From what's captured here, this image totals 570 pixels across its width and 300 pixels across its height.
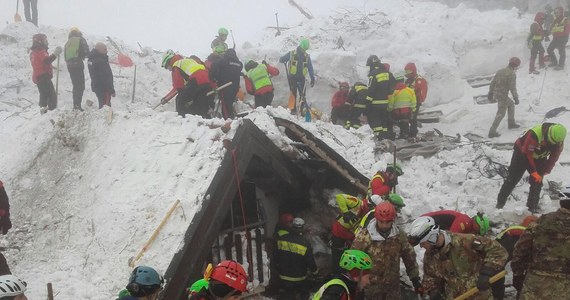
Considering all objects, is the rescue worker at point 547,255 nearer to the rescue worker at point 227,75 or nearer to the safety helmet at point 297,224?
the safety helmet at point 297,224

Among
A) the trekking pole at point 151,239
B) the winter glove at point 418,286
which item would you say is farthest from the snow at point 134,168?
the winter glove at point 418,286

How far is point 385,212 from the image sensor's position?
532 centimetres

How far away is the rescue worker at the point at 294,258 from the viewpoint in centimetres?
677

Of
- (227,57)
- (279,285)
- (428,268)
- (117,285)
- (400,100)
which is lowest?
(279,285)

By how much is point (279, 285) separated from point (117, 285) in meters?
2.45

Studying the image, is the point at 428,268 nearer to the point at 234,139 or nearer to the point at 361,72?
the point at 234,139

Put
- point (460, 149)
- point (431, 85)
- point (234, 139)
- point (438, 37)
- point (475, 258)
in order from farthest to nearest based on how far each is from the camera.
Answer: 1. point (438, 37)
2. point (431, 85)
3. point (460, 149)
4. point (234, 139)
5. point (475, 258)

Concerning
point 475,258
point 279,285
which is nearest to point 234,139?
point 279,285

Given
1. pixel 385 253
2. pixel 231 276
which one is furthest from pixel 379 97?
pixel 231 276

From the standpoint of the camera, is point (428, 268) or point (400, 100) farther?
point (400, 100)

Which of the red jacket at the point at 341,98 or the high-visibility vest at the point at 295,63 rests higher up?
the high-visibility vest at the point at 295,63

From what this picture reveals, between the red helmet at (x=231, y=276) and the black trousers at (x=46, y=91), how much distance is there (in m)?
9.58

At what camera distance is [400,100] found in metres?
11.5

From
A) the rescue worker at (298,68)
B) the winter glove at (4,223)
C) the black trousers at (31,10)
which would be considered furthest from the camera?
the black trousers at (31,10)
